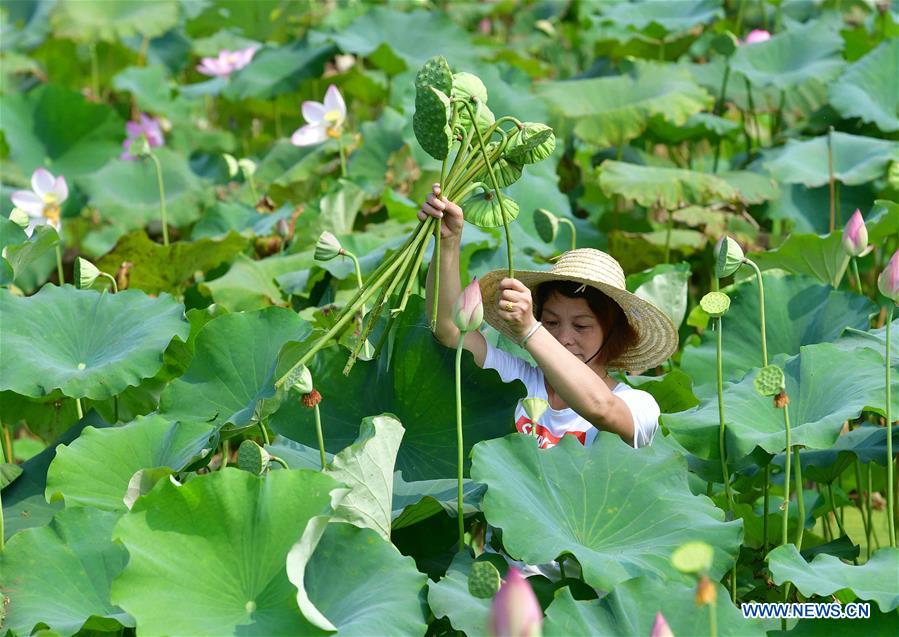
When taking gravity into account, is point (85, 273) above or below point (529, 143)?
below

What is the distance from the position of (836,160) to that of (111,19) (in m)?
2.88

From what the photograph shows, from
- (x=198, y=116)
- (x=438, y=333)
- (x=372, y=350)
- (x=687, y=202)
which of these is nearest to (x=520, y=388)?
(x=438, y=333)

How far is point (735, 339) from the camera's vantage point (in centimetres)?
228

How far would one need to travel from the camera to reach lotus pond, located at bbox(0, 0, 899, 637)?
1.51 meters

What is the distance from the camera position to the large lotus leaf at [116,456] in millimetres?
1765

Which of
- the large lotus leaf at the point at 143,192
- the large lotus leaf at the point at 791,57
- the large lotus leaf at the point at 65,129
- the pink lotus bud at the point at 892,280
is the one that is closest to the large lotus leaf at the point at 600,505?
the pink lotus bud at the point at 892,280

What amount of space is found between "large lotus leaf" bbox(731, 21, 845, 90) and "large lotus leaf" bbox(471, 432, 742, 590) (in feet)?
6.80

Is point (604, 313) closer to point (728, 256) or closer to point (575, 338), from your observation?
point (575, 338)

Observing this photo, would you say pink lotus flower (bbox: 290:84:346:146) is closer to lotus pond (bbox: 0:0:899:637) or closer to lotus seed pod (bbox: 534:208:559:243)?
lotus pond (bbox: 0:0:899:637)

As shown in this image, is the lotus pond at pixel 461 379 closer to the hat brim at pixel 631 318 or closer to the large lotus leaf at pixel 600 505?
the large lotus leaf at pixel 600 505

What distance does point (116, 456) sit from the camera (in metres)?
1.83

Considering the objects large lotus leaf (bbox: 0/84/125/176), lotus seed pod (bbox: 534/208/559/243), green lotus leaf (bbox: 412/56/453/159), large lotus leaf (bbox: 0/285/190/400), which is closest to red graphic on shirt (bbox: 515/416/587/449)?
green lotus leaf (bbox: 412/56/453/159)

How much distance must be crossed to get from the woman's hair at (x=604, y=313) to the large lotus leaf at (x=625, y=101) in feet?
4.80

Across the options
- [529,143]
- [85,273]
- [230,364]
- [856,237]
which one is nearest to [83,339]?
[85,273]
